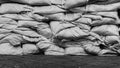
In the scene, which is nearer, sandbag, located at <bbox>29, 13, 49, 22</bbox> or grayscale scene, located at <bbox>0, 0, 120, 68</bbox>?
grayscale scene, located at <bbox>0, 0, 120, 68</bbox>

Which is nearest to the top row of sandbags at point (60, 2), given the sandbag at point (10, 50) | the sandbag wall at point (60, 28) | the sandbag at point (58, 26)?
the sandbag wall at point (60, 28)

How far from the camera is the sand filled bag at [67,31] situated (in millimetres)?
2832

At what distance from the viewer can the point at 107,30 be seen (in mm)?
2889

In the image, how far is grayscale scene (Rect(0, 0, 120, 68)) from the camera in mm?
2869

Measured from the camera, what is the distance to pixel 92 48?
2846 millimetres

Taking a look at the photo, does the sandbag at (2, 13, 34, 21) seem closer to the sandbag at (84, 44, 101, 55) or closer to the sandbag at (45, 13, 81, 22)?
the sandbag at (45, 13, 81, 22)

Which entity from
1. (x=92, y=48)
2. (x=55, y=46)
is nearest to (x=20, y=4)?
(x=55, y=46)

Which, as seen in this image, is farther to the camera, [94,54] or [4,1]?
[4,1]

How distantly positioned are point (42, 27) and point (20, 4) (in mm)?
463

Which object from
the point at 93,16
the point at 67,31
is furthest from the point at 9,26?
the point at 93,16

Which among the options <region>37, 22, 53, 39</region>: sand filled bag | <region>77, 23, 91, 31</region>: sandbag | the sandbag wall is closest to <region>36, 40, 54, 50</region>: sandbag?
the sandbag wall

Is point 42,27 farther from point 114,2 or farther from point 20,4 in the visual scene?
point 114,2

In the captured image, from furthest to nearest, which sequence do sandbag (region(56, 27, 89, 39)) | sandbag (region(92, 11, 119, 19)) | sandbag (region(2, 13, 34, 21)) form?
sandbag (region(2, 13, 34, 21))
sandbag (region(92, 11, 119, 19))
sandbag (region(56, 27, 89, 39))

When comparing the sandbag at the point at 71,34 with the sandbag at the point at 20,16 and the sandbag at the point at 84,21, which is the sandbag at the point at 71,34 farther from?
the sandbag at the point at 20,16
